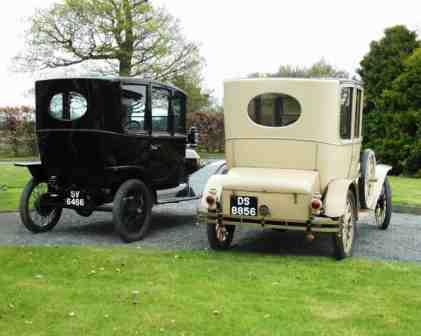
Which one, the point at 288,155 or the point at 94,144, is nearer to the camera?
the point at 288,155

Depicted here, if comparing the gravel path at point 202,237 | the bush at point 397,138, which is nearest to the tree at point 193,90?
the bush at point 397,138

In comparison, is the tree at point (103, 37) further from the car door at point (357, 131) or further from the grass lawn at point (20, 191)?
the car door at point (357, 131)

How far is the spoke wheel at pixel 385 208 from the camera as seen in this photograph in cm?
1001

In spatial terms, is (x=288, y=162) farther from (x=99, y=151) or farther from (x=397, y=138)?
(x=397, y=138)

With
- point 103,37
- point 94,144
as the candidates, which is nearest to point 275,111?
point 94,144

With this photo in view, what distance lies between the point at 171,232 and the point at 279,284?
3508 millimetres

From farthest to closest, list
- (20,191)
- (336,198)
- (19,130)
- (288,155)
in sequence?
(19,130) < (20,191) < (288,155) < (336,198)

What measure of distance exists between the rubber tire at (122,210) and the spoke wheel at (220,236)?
125 centimetres

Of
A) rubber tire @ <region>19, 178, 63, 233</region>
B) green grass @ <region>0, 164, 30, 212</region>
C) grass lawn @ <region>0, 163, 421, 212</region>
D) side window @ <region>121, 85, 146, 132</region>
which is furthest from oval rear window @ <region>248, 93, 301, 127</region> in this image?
green grass @ <region>0, 164, 30, 212</region>

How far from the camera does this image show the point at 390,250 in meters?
8.41

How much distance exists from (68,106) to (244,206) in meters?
2.90

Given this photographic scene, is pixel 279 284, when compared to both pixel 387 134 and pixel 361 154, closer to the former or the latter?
pixel 361 154

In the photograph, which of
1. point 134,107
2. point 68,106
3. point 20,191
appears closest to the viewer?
point 68,106

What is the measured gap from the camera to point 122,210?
871 centimetres
